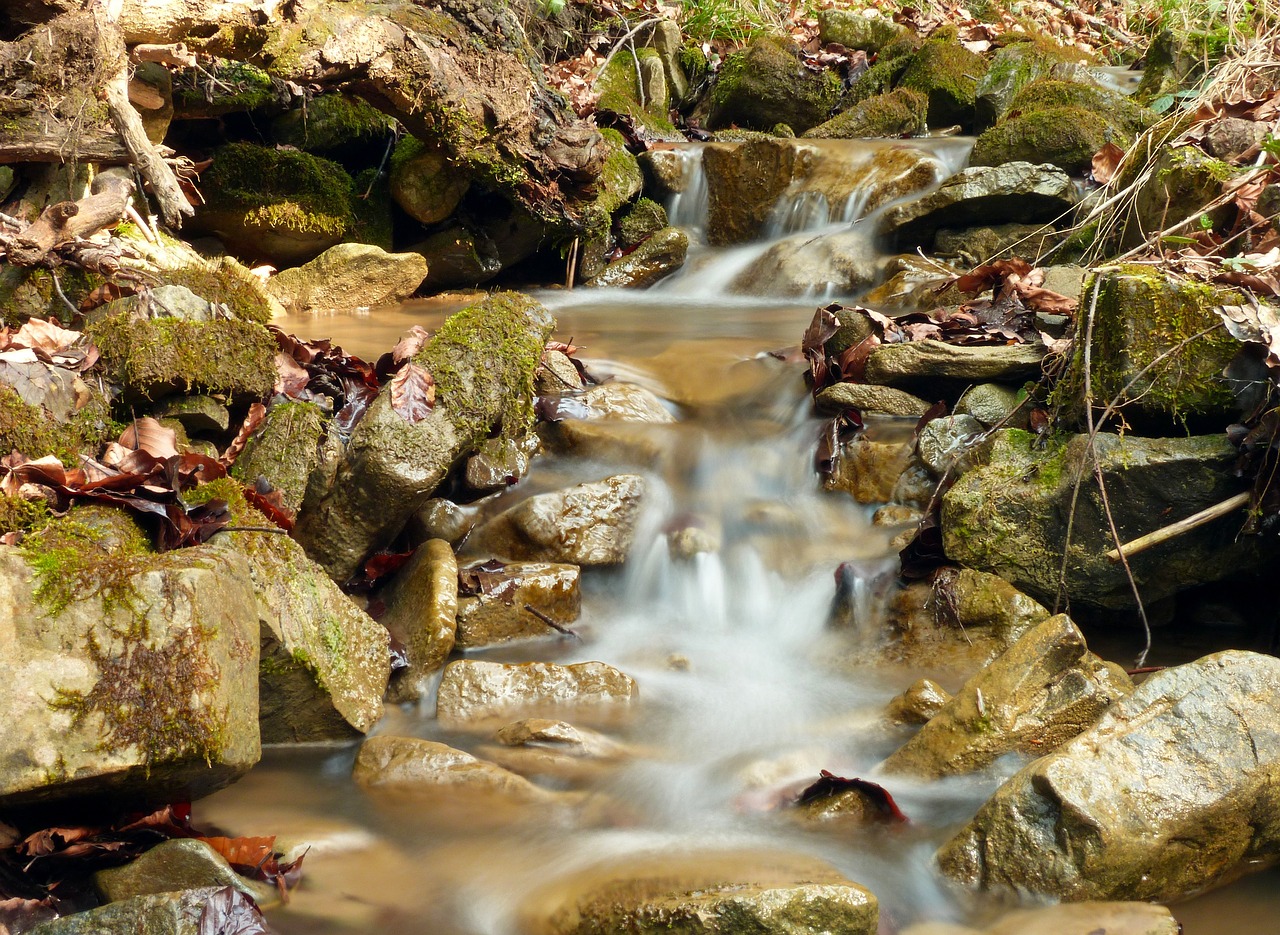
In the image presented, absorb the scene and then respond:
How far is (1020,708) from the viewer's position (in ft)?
10.1

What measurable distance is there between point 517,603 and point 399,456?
79 centimetres

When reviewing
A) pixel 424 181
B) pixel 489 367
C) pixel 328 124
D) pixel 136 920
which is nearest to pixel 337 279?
pixel 424 181

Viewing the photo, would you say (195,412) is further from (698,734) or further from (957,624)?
(957,624)

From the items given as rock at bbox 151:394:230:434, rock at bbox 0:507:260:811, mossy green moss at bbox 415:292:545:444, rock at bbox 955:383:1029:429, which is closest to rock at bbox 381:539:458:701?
mossy green moss at bbox 415:292:545:444

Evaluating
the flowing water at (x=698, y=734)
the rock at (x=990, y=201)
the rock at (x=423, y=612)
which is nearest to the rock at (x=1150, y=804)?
the flowing water at (x=698, y=734)

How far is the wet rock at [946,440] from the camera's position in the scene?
→ 462 cm

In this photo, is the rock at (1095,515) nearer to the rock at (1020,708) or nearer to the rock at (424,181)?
the rock at (1020,708)

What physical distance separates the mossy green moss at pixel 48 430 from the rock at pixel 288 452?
560 millimetres

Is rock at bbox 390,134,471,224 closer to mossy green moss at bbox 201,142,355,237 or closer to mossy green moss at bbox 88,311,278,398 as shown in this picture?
mossy green moss at bbox 201,142,355,237

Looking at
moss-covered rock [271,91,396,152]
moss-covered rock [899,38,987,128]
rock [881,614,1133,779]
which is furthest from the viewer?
moss-covered rock [899,38,987,128]

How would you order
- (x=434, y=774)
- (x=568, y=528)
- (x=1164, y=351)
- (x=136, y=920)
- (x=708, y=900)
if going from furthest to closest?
(x=568, y=528) → (x=1164, y=351) → (x=434, y=774) → (x=708, y=900) → (x=136, y=920)

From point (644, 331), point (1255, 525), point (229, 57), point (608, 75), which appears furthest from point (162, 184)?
point (608, 75)

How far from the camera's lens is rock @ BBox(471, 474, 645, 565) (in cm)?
444

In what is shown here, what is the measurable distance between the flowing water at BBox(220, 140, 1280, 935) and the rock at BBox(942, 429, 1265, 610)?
0.46 meters
